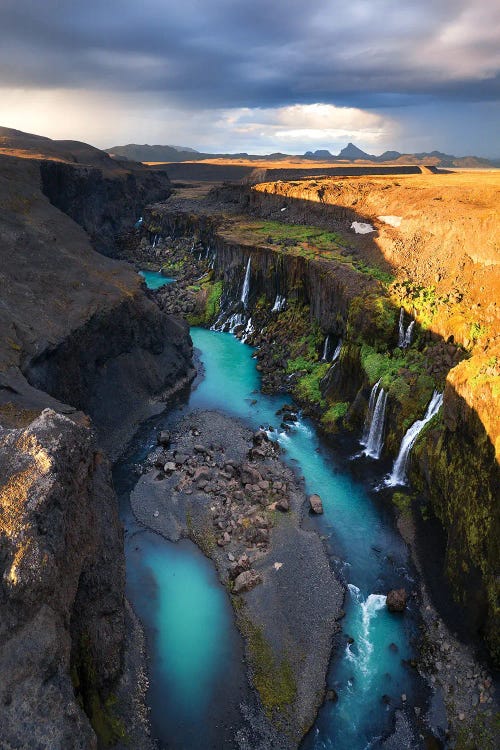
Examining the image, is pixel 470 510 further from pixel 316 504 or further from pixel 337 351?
pixel 337 351

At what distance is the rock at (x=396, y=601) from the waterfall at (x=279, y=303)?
4446 cm

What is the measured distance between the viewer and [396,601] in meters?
25.8

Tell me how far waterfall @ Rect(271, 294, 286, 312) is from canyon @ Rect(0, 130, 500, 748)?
0.21 meters

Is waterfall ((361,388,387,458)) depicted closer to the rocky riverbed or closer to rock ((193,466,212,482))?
the rocky riverbed

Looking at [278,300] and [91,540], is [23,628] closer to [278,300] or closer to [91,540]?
[91,540]

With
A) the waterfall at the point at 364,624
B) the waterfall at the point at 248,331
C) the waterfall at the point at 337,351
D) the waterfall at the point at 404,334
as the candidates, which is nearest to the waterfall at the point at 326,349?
the waterfall at the point at 337,351

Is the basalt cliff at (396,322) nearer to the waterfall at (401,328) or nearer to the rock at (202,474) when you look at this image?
the waterfall at (401,328)

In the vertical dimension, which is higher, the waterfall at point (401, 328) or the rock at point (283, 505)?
the waterfall at point (401, 328)

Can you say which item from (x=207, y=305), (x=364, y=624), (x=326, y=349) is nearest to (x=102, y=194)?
(x=207, y=305)

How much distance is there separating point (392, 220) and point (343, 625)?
55380 millimetres

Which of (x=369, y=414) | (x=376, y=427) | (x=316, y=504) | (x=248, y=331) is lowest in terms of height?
(x=316, y=504)

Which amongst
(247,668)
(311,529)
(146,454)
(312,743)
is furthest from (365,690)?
(146,454)

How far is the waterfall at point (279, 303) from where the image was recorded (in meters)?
65.0

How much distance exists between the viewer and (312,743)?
19984 millimetres
